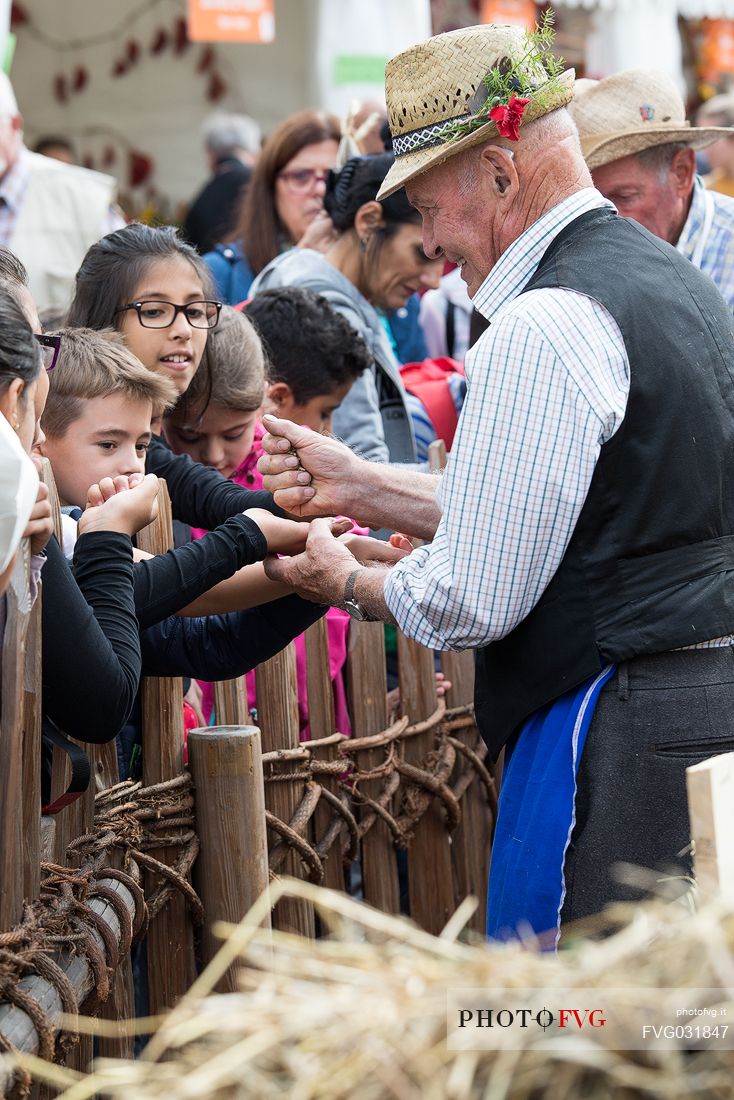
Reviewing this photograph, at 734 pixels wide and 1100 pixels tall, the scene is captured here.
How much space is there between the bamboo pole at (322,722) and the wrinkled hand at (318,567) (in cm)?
35

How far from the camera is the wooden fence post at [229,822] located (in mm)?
2482

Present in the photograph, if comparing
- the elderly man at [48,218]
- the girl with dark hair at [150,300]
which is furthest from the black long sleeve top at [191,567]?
the elderly man at [48,218]

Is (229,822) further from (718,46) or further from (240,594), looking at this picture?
(718,46)

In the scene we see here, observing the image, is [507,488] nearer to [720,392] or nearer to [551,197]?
[720,392]

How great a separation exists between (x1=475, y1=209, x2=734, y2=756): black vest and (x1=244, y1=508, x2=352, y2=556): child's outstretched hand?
639 mm

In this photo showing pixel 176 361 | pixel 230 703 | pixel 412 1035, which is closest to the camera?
pixel 412 1035

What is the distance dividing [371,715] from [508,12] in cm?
749

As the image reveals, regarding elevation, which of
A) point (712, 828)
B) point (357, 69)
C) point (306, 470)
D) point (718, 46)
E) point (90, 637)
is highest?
point (718, 46)

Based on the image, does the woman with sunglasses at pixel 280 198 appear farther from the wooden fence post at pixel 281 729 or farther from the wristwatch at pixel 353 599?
the wristwatch at pixel 353 599

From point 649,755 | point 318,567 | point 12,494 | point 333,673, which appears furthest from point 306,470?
point 12,494

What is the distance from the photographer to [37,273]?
17.6 feet

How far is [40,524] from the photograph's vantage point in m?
1.74

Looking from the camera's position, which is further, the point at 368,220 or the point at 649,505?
the point at 368,220

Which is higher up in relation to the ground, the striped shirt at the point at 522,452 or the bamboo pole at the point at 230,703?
the striped shirt at the point at 522,452
